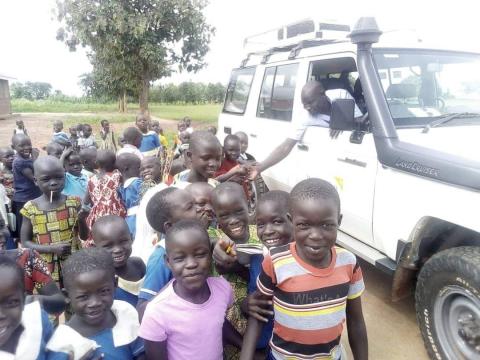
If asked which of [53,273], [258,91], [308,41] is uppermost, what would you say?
[308,41]

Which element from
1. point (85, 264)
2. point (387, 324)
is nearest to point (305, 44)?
point (387, 324)

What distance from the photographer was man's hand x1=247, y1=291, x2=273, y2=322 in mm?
1669

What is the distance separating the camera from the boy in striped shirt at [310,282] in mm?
1582

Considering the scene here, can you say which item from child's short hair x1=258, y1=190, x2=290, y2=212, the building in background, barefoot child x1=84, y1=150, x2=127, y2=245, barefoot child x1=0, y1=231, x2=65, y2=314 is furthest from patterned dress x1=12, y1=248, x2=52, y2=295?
the building in background

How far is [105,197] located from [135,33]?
43.6ft

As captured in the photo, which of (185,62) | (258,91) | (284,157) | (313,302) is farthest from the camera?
(185,62)

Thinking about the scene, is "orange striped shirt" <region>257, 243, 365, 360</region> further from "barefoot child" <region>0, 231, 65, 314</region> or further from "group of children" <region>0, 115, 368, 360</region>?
"barefoot child" <region>0, 231, 65, 314</region>

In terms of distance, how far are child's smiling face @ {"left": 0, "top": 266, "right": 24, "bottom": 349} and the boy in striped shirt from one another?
86cm

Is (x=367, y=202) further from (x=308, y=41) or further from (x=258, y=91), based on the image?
(x=258, y=91)

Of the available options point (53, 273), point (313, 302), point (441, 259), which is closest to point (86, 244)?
point (53, 273)

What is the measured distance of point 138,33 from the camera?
1527 cm

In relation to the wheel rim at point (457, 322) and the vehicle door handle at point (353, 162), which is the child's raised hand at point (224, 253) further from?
the vehicle door handle at point (353, 162)

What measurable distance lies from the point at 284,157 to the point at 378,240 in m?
1.49

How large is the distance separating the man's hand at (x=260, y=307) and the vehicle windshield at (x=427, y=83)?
6.66ft
